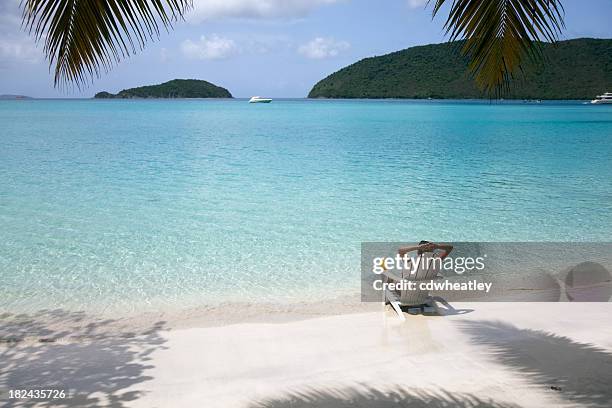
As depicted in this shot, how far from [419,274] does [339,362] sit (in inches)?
64.8

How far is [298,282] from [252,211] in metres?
4.57

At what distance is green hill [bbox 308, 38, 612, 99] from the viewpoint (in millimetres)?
76938

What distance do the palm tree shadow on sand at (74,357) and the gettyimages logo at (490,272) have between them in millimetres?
2687

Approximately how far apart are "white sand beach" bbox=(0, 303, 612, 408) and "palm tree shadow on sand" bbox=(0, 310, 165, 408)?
0.02m

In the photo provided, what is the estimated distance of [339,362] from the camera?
4.73 m

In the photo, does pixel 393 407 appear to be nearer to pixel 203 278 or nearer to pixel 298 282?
pixel 298 282

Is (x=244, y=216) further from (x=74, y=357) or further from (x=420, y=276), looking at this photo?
(x=74, y=357)

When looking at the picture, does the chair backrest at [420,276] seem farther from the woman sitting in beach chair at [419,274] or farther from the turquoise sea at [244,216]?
the turquoise sea at [244,216]

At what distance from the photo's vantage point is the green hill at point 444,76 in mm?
76938

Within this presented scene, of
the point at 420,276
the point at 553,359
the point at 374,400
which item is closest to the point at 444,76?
the point at 420,276

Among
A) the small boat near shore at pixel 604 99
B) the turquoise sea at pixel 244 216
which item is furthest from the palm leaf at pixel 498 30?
the small boat near shore at pixel 604 99

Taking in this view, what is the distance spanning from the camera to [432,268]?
593 cm

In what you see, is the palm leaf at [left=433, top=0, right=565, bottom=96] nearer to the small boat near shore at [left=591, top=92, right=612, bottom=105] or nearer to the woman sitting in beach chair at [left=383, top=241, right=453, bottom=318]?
the woman sitting in beach chair at [left=383, top=241, right=453, bottom=318]

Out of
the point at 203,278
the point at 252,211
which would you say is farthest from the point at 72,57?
the point at 252,211
